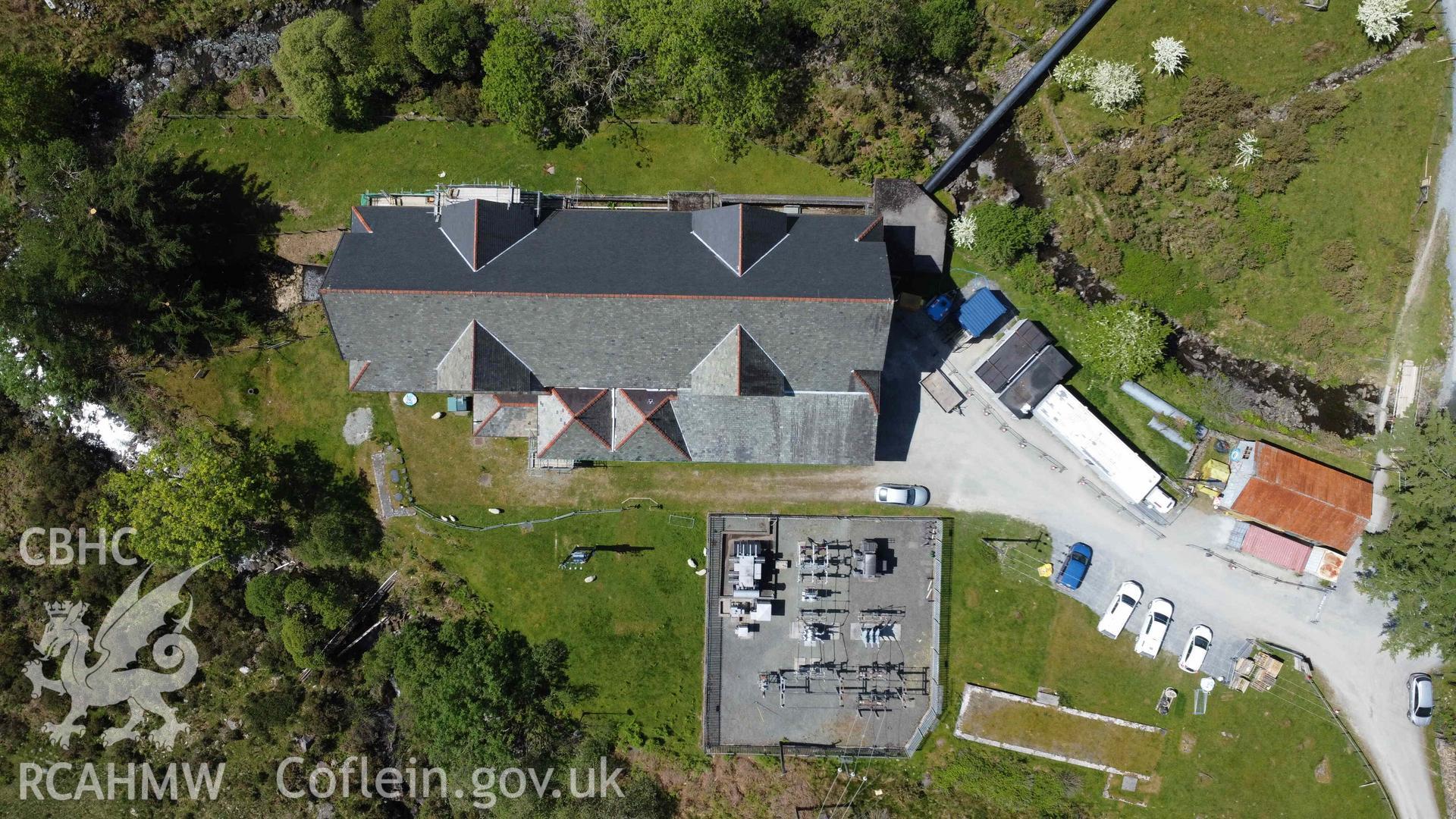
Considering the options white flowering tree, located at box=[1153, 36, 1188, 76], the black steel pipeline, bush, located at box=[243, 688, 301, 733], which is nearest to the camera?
white flowering tree, located at box=[1153, 36, 1188, 76]

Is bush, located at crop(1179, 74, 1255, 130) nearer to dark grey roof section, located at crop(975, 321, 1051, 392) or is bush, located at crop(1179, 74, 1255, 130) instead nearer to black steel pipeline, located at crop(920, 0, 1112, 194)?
black steel pipeline, located at crop(920, 0, 1112, 194)

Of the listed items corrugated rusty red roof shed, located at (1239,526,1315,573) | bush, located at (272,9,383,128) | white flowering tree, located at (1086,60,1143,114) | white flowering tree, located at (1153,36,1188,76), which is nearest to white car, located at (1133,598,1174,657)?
corrugated rusty red roof shed, located at (1239,526,1315,573)

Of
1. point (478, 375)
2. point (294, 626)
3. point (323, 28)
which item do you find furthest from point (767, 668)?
point (323, 28)

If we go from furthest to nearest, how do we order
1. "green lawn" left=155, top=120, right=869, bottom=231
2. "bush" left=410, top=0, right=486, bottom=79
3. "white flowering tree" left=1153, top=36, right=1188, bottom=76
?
"green lawn" left=155, top=120, right=869, bottom=231 → "white flowering tree" left=1153, top=36, right=1188, bottom=76 → "bush" left=410, top=0, right=486, bottom=79

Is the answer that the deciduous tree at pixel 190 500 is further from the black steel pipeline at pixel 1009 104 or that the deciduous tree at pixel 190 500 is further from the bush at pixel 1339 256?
the bush at pixel 1339 256

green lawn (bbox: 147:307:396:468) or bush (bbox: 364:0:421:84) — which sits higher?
bush (bbox: 364:0:421:84)

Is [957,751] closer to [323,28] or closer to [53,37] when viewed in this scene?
[323,28]

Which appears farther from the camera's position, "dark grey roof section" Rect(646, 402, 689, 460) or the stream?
the stream
